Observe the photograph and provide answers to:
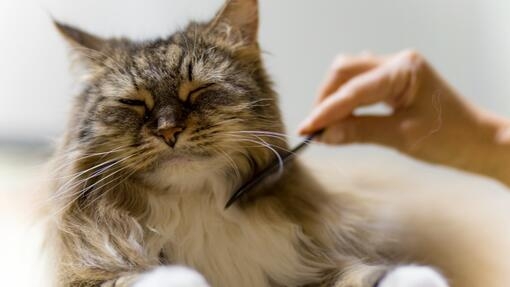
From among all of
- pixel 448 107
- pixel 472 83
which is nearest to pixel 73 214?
pixel 448 107

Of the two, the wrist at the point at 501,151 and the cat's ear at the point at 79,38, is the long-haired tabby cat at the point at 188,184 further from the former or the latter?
the wrist at the point at 501,151

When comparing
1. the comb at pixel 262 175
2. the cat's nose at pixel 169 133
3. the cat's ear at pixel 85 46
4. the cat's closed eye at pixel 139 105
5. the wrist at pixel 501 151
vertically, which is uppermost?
the cat's ear at pixel 85 46

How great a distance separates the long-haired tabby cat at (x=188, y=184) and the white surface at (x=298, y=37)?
1.49 feet

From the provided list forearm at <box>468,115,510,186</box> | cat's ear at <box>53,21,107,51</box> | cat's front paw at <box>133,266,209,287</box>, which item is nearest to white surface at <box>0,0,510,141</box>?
cat's ear at <box>53,21,107,51</box>

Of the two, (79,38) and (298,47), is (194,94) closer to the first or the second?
(79,38)

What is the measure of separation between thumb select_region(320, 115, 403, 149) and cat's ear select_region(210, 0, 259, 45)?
12.4 inches

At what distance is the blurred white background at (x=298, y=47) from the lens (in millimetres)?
1687

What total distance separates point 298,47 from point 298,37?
3 centimetres

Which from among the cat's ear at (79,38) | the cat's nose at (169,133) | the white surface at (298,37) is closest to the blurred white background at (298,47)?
the white surface at (298,37)

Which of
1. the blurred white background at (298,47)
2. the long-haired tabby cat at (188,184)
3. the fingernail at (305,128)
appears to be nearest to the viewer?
the long-haired tabby cat at (188,184)

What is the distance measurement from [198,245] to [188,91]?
27 cm

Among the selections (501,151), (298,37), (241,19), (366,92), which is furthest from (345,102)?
(298,37)

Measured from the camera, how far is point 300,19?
1.84m

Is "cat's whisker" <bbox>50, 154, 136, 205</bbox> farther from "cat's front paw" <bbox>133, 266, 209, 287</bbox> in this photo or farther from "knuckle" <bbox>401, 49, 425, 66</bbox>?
"knuckle" <bbox>401, 49, 425, 66</bbox>
